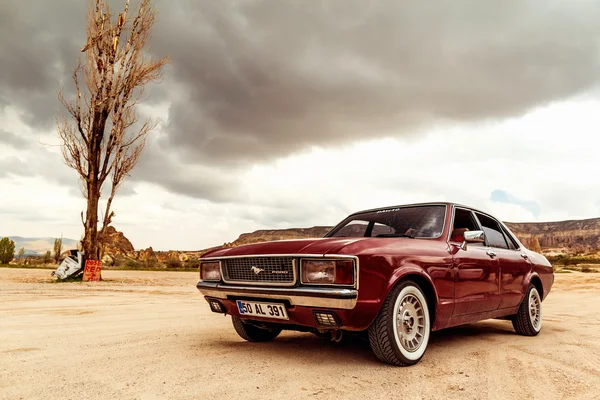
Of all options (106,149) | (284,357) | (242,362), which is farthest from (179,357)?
(106,149)

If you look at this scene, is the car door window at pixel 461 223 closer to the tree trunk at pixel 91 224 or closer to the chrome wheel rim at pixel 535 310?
the chrome wheel rim at pixel 535 310

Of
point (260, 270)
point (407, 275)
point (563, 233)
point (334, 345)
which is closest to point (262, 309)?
point (260, 270)

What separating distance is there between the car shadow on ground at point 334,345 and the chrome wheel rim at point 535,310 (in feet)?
1.04

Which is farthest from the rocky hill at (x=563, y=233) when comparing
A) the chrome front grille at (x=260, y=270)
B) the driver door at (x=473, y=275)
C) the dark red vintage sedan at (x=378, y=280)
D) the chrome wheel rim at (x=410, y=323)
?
the chrome front grille at (x=260, y=270)

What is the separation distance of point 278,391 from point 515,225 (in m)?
97.3

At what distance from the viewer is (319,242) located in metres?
3.80

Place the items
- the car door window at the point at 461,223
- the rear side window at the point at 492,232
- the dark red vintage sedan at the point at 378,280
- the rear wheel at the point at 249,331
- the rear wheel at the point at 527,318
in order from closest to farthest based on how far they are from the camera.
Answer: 1. the dark red vintage sedan at the point at 378,280
2. the car door window at the point at 461,223
3. the rear wheel at the point at 249,331
4. the rear side window at the point at 492,232
5. the rear wheel at the point at 527,318

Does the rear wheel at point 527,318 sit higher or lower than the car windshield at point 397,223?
lower

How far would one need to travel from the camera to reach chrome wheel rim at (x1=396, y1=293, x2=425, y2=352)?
3.73 meters

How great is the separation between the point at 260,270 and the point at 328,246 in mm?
734

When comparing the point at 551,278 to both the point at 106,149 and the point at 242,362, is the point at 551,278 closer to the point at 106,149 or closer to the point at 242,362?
the point at 242,362

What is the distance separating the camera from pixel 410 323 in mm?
3846

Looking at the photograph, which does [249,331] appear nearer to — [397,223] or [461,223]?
[397,223]

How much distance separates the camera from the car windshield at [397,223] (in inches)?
182
